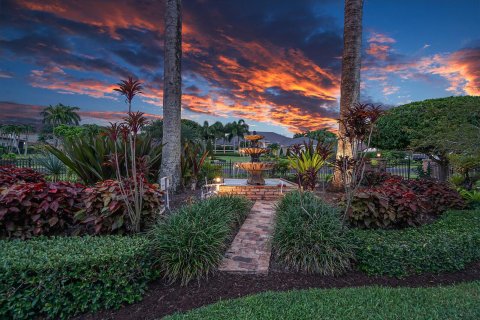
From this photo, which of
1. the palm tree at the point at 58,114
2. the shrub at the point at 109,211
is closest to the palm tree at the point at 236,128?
the palm tree at the point at 58,114

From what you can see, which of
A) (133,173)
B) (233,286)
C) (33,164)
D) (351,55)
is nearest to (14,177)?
(133,173)

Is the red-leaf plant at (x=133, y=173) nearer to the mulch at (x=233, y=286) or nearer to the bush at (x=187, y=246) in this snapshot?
the bush at (x=187, y=246)

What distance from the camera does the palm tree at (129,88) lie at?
4.03m

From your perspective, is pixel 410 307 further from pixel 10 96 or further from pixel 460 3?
pixel 10 96

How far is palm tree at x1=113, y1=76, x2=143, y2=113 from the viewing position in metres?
4.03

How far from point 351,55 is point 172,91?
5787 mm

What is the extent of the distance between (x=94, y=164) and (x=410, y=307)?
21.8 feet

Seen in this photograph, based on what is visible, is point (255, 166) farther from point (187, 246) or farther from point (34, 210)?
point (34, 210)

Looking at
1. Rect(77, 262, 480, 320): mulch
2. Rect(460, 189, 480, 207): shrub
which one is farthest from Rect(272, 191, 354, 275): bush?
Rect(460, 189, 480, 207): shrub

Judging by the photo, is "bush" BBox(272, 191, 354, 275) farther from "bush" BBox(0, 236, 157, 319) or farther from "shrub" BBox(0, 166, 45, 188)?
"shrub" BBox(0, 166, 45, 188)

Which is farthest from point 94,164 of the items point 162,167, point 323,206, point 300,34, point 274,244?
point 300,34

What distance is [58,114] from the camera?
67500 millimetres

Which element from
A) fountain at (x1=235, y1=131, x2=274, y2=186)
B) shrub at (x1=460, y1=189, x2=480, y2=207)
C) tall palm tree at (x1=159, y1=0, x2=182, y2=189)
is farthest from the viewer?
fountain at (x1=235, y1=131, x2=274, y2=186)

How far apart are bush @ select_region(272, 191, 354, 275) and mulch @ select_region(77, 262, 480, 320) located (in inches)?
A: 6.4
